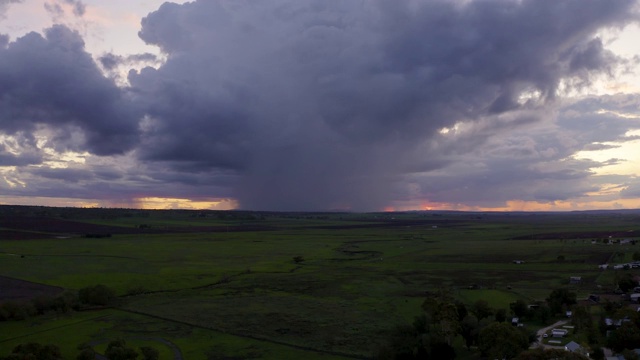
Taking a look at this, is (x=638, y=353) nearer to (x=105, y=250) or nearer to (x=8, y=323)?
(x=8, y=323)

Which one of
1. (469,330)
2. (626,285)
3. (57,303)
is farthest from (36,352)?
Result: (626,285)

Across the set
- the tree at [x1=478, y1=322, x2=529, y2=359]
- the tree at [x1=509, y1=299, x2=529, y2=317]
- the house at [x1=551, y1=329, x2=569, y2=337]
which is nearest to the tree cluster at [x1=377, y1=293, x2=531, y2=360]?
the tree at [x1=478, y1=322, x2=529, y2=359]

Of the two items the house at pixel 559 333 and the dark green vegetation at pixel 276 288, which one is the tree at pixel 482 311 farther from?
the house at pixel 559 333

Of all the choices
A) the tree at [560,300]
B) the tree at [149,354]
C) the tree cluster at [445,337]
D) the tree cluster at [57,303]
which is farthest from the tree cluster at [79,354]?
the tree at [560,300]

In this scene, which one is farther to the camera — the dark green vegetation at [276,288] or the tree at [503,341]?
the dark green vegetation at [276,288]

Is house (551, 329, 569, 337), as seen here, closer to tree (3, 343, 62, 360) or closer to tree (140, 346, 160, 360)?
tree (140, 346, 160, 360)

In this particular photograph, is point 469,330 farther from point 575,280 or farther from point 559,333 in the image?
point 575,280

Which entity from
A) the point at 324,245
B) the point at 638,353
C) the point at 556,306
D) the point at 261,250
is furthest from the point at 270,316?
the point at 324,245
